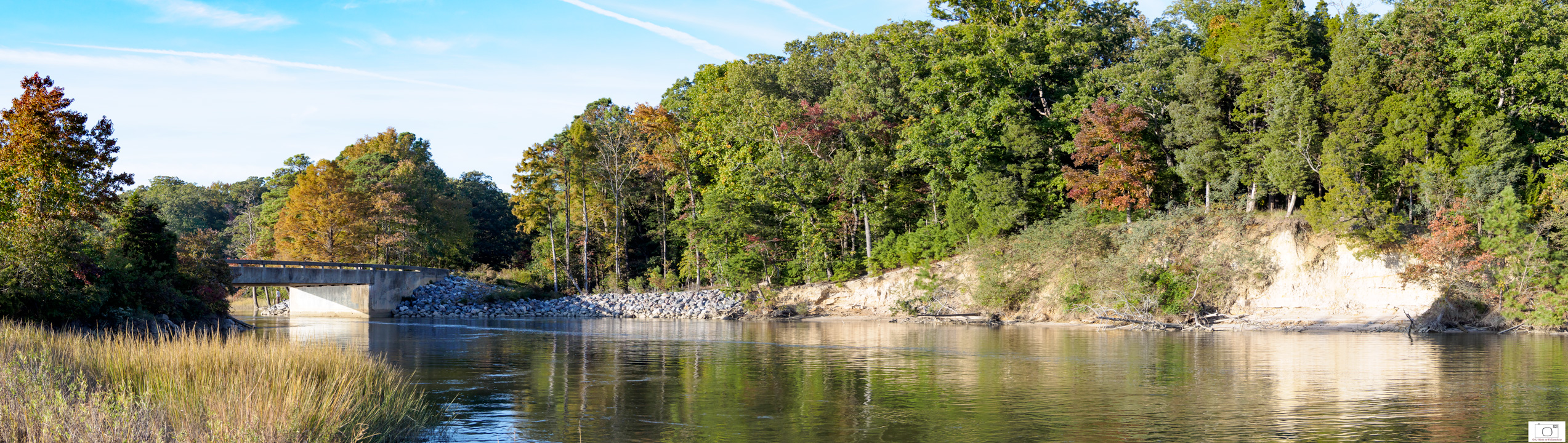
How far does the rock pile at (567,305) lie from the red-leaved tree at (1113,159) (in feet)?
66.8

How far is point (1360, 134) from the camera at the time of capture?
135 ft

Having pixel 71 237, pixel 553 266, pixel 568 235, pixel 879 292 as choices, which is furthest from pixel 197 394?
pixel 553 266

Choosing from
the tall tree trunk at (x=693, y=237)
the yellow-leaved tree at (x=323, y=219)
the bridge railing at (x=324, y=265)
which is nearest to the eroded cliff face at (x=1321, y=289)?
the tall tree trunk at (x=693, y=237)

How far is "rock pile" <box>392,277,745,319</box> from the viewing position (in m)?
57.9

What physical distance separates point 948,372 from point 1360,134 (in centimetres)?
2897

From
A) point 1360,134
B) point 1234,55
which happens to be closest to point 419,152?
point 1234,55

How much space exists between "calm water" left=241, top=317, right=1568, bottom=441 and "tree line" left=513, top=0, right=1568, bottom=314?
955 cm

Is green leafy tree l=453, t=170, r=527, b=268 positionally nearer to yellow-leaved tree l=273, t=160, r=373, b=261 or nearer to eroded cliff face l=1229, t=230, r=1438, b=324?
yellow-leaved tree l=273, t=160, r=373, b=261

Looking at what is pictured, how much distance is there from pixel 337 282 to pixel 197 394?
170ft

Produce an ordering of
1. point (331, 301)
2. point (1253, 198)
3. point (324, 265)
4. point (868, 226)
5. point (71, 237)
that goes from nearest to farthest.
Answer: point (71, 237)
point (1253, 198)
point (868, 226)
point (324, 265)
point (331, 301)

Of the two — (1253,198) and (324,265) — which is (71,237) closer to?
(324,265)

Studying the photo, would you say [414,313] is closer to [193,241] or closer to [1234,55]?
[193,241]

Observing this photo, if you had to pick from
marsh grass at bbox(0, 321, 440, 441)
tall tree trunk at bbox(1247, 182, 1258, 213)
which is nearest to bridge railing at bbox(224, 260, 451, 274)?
marsh grass at bbox(0, 321, 440, 441)

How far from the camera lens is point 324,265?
5816cm
